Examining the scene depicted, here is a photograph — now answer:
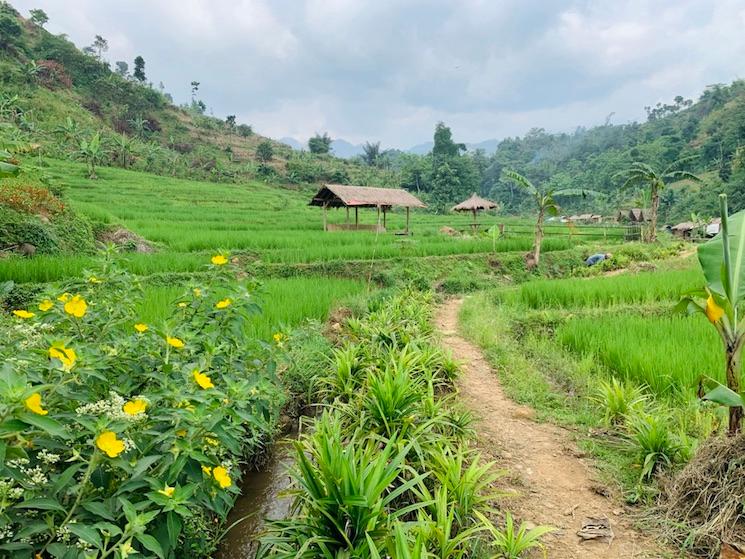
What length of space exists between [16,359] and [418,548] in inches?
65.2

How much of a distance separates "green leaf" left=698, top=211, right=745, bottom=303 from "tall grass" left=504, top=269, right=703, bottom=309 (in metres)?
5.25

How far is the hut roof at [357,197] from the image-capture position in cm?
1673

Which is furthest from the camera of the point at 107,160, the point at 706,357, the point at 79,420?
the point at 107,160

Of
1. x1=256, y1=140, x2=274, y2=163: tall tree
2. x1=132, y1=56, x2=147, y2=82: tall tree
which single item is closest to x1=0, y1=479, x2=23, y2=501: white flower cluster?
x1=256, y1=140, x2=274, y2=163: tall tree

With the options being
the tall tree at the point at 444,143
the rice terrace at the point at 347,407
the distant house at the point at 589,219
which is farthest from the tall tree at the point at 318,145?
the rice terrace at the point at 347,407

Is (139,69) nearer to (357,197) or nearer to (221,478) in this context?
(357,197)

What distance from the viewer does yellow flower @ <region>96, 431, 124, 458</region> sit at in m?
1.38

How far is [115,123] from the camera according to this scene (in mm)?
42125

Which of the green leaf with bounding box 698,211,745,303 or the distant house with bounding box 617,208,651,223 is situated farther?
the distant house with bounding box 617,208,651,223

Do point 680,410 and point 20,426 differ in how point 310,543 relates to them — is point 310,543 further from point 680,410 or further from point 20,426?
point 680,410

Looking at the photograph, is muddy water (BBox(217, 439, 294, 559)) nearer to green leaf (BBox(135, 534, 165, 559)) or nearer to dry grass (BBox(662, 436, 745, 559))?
green leaf (BBox(135, 534, 165, 559))

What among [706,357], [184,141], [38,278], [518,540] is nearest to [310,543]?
[518,540]

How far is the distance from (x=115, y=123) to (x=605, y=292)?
46989 millimetres

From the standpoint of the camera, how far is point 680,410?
344cm
